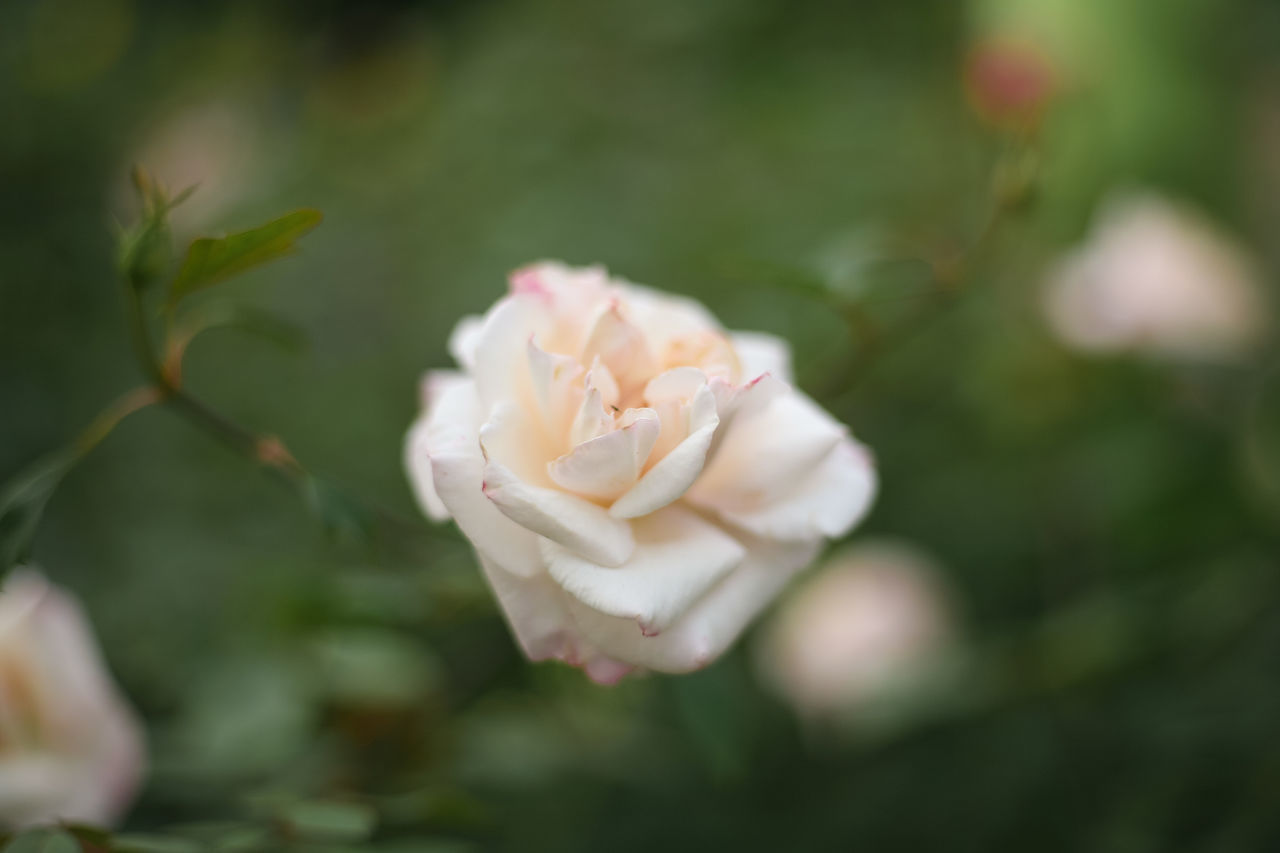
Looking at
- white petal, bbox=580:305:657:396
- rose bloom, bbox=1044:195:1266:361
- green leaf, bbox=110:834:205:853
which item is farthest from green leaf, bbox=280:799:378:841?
rose bloom, bbox=1044:195:1266:361

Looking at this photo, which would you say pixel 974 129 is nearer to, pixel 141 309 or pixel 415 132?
pixel 415 132

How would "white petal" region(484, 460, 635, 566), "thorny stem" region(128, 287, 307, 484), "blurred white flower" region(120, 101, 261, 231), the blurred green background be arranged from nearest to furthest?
"white petal" region(484, 460, 635, 566) → "thorny stem" region(128, 287, 307, 484) → the blurred green background → "blurred white flower" region(120, 101, 261, 231)

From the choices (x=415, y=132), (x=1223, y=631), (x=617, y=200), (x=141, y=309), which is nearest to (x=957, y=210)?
(x=617, y=200)

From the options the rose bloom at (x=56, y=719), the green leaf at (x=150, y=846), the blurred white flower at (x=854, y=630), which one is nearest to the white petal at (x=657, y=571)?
the green leaf at (x=150, y=846)

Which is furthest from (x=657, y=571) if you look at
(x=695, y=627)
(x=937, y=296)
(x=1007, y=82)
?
(x=1007, y=82)

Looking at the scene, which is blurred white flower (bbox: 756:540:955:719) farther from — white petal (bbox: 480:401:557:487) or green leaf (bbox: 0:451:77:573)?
green leaf (bbox: 0:451:77:573)

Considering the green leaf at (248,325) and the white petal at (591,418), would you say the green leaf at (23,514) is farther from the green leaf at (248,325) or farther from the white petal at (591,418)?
the white petal at (591,418)

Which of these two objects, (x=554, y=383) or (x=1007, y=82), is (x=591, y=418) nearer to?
(x=554, y=383)
